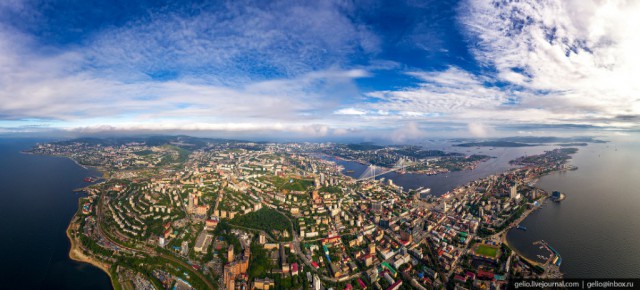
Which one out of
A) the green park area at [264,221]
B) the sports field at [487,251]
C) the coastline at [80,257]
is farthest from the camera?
the green park area at [264,221]

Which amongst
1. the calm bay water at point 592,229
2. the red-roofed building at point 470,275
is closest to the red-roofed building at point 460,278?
the red-roofed building at point 470,275

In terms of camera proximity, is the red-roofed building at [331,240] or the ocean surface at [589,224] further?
the red-roofed building at [331,240]

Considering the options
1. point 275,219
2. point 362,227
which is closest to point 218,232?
point 275,219

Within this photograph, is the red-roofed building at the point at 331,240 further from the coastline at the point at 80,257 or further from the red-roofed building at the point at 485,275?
the coastline at the point at 80,257

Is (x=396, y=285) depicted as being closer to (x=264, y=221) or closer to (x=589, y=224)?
(x=264, y=221)

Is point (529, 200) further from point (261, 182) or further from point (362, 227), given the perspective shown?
point (261, 182)

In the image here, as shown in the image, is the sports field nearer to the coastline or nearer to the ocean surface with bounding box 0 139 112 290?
the coastline
